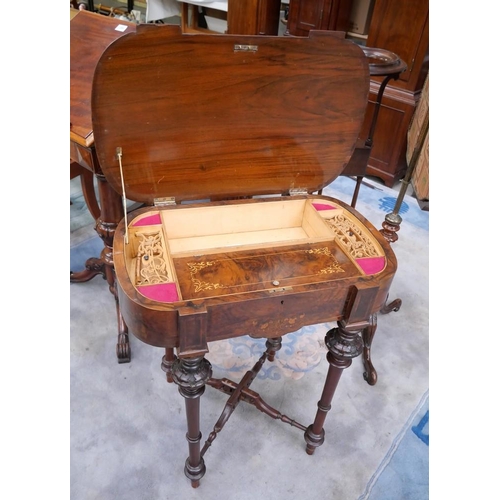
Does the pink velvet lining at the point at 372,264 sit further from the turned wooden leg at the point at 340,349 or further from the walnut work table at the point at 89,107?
the walnut work table at the point at 89,107

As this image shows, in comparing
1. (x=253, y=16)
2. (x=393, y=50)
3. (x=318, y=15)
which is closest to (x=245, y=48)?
(x=393, y=50)

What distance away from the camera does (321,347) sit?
1980 mm

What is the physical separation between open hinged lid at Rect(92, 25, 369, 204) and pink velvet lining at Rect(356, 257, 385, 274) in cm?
35

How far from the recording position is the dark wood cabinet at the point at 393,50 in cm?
273

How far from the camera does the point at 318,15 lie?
3.21m

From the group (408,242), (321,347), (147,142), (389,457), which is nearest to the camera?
(147,142)

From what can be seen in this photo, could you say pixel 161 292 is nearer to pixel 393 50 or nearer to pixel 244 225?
pixel 244 225

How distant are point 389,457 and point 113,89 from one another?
154 centimetres

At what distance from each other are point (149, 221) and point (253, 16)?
2840 mm

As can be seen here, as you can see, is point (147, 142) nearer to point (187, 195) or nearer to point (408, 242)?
point (187, 195)

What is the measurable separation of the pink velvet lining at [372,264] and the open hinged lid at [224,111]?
35 centimetres

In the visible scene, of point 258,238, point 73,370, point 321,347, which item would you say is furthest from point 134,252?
point 321,347

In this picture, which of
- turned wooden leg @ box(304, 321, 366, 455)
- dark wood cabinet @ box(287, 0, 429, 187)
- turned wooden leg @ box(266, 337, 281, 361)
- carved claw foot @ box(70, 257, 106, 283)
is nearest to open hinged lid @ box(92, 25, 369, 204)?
turned wooden leg @ box(304, 321, 366, 455)

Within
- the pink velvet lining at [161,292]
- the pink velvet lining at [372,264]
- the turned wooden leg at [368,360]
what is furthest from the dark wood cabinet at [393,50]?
the pink velvet lining at [161,292]
